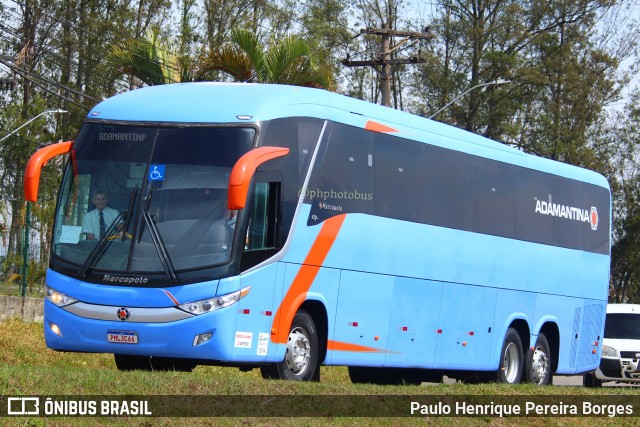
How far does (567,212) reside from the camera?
69.2ft

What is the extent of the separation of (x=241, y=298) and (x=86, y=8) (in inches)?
1670

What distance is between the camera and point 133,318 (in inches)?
512

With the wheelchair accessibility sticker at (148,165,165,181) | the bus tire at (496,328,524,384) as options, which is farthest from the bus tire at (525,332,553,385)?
the wheelchair accessibility sticker at (148,165,165,181)

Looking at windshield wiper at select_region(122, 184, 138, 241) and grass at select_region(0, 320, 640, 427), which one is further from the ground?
windshield wiper at select_region(122, 184, 138, 241)

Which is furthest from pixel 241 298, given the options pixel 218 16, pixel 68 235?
pixel 218 16

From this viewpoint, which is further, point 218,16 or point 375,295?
point 218,16

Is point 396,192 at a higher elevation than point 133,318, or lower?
higher

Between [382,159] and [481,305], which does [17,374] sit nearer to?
[382,159]

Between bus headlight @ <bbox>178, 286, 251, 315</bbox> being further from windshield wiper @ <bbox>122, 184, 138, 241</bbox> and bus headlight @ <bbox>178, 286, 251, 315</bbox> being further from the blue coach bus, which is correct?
windshield wiper @ <bbox>122, 184, 138, 241</bbox>

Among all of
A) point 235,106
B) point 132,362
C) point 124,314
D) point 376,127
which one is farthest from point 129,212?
point 376,127

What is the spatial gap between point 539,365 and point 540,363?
0.13 feet

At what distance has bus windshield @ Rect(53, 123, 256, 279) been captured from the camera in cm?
1305

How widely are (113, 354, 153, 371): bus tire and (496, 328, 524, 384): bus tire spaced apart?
6726 mm

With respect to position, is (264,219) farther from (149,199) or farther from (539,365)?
(539,365)
